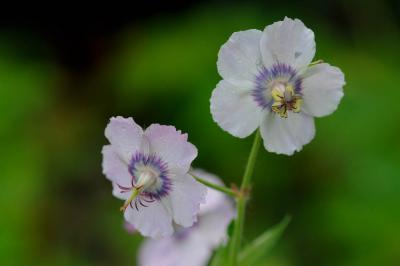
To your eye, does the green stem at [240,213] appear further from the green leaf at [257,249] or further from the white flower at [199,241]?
the white flower at [199,241]

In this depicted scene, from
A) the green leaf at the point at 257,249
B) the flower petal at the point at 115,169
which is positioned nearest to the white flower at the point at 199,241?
the green leaf at the point at 257,249

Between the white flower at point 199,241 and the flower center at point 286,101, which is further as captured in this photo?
the white flower at point 199,241

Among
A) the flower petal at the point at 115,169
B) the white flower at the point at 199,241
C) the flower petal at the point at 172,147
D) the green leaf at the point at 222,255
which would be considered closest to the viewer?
the flower petal at the point at 172,147

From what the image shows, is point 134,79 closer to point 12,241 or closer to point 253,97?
point 12,241

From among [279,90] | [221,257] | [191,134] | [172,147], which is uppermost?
[279,90]

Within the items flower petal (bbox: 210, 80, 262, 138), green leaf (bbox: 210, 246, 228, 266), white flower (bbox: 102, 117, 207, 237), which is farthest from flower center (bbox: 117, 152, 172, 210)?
green leaf (bbox: 210, 246, 228, 266)

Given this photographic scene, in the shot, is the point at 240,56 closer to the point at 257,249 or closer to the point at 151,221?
the point at 151,221

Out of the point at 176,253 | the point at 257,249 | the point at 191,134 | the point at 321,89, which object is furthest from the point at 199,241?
the point at 191,134
